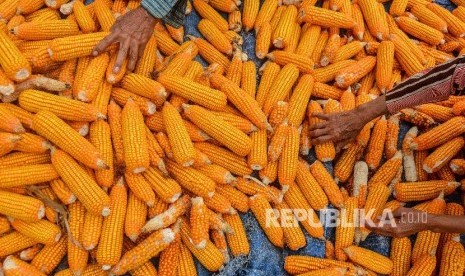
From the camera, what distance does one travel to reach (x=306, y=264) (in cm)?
331

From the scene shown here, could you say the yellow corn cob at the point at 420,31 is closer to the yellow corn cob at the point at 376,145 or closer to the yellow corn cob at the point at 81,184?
the yellow corn cob at the point at 376,145

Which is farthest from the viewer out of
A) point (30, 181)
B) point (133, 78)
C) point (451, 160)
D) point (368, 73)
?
A: point (368, 73)

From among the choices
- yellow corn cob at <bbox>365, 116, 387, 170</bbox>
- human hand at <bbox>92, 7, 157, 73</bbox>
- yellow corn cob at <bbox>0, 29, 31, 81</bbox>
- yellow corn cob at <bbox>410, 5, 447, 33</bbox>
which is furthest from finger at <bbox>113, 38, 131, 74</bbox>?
yellow corn cob at <bbox>410, 5, 447, 33</bbox>

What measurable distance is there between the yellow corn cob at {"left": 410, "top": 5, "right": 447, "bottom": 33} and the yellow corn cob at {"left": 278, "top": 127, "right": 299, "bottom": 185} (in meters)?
1.87

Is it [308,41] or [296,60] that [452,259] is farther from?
[308,41]

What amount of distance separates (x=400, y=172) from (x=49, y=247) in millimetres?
2371

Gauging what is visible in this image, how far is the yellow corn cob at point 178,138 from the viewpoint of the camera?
10.3 feet

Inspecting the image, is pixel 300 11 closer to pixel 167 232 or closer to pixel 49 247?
pixel 167 232

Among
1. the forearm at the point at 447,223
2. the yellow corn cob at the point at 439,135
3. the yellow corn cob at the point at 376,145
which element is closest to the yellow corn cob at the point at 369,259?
the forearm at the point at 447,223

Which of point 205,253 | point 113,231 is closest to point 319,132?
point 205,253

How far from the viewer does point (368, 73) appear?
4191mm

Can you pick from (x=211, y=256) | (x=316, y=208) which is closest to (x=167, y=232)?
(x=211, y=256)

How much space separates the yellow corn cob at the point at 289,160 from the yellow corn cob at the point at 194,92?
0.50m

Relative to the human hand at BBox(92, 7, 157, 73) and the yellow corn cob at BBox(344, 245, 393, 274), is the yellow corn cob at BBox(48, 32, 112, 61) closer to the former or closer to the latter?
the human hand at BBox(92, 7, 157, 73)
